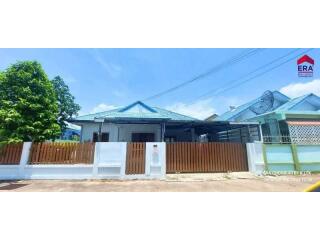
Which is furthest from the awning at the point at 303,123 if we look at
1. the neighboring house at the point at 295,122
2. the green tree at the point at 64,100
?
the green tree at the point at 64,100

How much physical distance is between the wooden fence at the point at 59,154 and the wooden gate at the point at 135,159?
175 cm

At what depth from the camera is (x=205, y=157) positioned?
28.7ft

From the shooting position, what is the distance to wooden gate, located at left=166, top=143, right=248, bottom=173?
8.50 m

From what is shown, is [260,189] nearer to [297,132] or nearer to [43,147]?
[297,132]

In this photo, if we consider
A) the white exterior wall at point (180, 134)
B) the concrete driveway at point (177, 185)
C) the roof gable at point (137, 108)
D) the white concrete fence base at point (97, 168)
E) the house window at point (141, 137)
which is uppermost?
the roof gable at point (137, 108)

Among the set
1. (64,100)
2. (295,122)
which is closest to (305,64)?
(295,122)

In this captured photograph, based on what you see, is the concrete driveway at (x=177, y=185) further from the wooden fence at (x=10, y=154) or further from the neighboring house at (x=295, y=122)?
the neighboring house at (x=295, y=122)

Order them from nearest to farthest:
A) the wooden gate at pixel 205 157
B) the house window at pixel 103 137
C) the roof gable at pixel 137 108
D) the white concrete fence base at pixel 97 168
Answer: the white concrete fence base at pixel 97 168, the wooden gate at pixel 205 157, the roof gable at pixel 137 108, the house window at pixel 103 137

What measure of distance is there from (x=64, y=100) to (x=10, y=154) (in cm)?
842

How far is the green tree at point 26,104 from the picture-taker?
755cm

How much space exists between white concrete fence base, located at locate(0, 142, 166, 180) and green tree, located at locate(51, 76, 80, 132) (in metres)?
7.44

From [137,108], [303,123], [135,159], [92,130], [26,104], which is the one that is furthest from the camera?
[92,130]

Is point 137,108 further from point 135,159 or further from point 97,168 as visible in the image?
point 97,168

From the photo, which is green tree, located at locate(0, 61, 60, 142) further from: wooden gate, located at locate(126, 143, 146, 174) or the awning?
the awning
